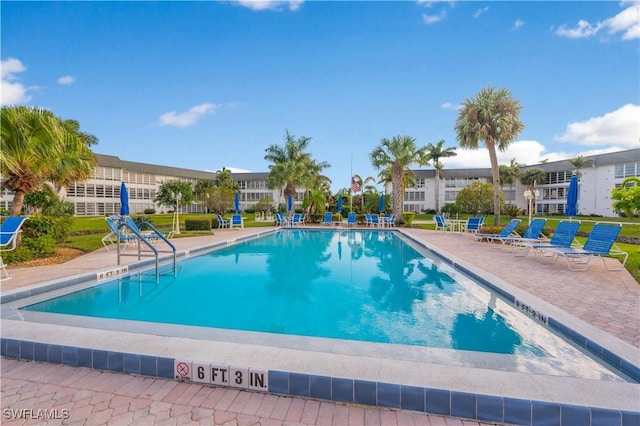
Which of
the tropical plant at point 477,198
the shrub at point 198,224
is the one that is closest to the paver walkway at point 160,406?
the shrub at point 198,224

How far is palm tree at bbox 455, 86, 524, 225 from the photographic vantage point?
63.3 feet

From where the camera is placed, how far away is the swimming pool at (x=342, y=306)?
386 cm

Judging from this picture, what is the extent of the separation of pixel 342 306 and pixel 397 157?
19.9 metres

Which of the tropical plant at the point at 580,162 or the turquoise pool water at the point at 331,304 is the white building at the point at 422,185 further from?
the turquoise pool water at the point at 331,304

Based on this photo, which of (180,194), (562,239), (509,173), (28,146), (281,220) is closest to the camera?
(28,146)

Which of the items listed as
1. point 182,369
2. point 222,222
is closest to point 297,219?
point 222,222

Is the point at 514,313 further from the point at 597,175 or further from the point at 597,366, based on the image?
the point at 597,175

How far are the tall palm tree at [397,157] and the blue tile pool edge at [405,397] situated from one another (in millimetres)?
22406

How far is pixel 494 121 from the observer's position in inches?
770

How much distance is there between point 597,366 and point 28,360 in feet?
17.9

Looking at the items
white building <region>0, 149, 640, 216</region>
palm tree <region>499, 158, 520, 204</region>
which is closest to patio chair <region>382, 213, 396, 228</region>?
white building <region>0, 149, 640, 216</region>

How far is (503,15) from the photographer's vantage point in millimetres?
12414

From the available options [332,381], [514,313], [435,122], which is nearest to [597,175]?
[435,122]

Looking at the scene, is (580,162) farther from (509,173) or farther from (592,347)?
(592,347)
